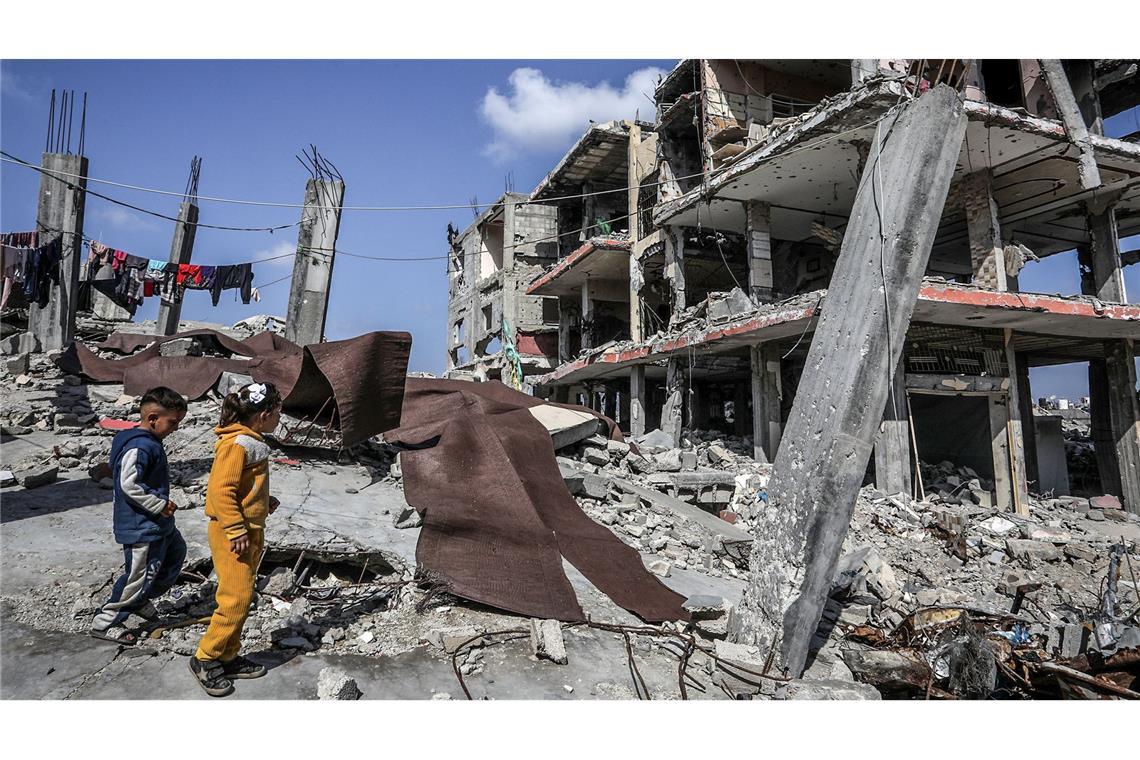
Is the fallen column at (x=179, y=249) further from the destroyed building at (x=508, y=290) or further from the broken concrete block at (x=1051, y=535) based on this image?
the broken concrete block at (x=1051, y=535)

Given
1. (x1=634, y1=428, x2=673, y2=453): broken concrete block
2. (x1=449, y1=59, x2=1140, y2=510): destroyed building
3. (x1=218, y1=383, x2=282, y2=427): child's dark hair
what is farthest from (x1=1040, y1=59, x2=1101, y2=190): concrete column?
(x1=218, y1=383, x2=282, y2=427): child's dark hair

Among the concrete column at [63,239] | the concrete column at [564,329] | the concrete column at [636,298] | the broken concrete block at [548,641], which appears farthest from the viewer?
the concrete column at [564,329]

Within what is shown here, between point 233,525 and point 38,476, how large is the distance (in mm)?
3605

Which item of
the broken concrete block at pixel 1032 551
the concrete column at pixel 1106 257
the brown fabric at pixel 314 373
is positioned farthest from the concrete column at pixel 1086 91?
the brown fabric at pixel 314 373

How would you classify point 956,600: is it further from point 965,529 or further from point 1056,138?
point 1056,138

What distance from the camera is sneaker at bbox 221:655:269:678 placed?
2.84 meters

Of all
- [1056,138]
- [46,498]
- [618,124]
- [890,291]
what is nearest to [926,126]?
[890,291]

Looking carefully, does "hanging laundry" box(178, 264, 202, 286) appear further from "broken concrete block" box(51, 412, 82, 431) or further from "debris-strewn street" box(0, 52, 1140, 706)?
"broken concrete block" box(51, 412, 82, 431)

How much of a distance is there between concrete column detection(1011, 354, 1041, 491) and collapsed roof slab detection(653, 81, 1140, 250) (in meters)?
3.47

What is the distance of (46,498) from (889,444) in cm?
1177

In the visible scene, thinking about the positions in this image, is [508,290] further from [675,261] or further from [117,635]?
[117,635]

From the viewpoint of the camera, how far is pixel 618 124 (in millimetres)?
19594

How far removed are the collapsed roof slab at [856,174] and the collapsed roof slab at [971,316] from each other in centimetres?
293

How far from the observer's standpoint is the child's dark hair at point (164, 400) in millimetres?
3254
